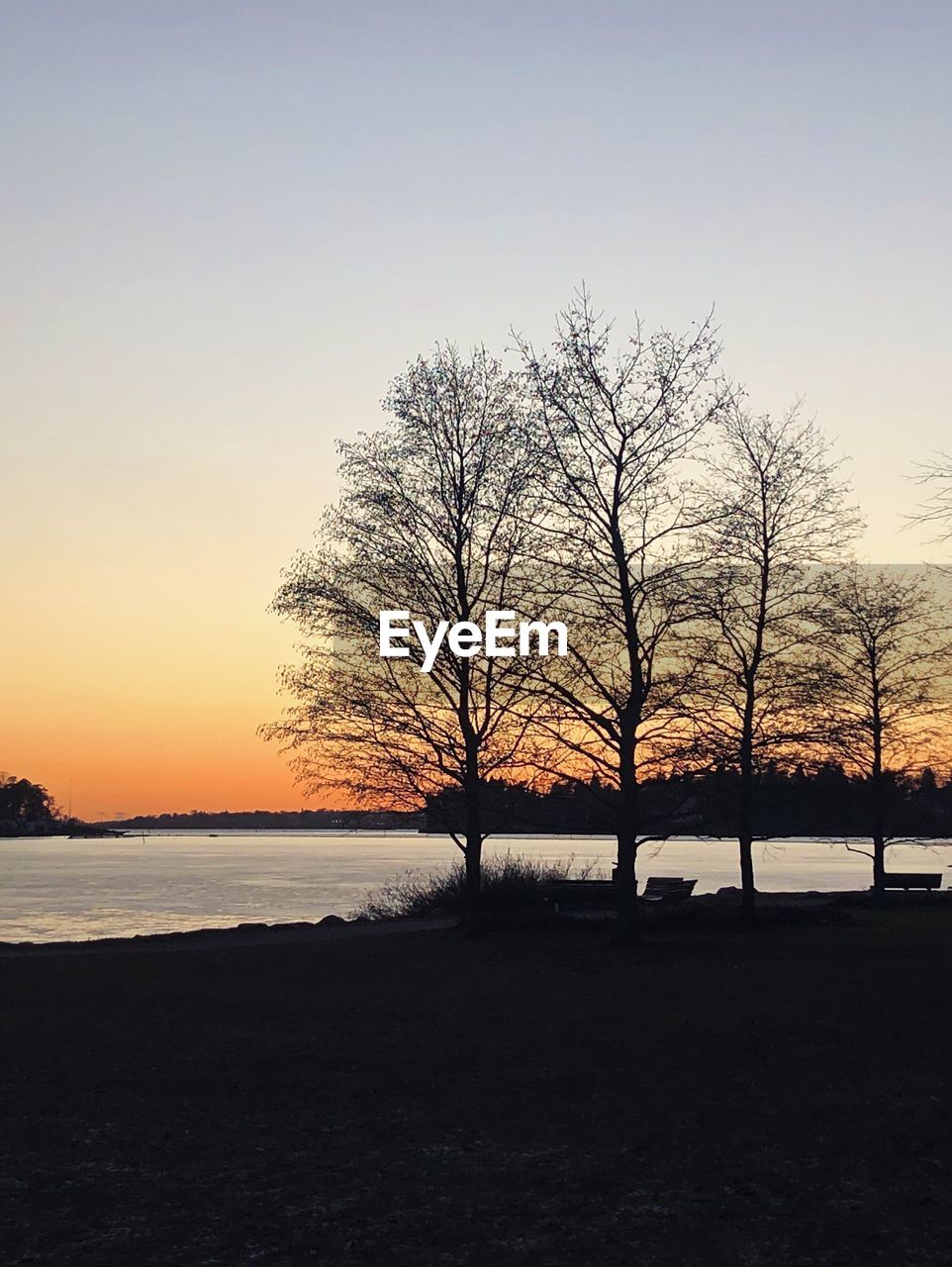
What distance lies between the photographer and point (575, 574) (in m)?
23.5

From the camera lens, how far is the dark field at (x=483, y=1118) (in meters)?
7.57

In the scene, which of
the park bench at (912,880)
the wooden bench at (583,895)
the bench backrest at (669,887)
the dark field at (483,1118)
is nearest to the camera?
the dark field at (483,1118)

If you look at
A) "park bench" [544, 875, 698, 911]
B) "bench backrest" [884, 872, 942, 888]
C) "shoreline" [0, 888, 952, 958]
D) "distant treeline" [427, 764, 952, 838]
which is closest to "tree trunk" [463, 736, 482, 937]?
"distant treeline" [427, 764, 952, 838]

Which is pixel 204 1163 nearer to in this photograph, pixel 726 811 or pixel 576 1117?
pixel 576 1117

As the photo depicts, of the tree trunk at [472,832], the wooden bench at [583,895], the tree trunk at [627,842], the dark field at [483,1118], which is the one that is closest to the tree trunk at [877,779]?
the wooden bench at [583,895]

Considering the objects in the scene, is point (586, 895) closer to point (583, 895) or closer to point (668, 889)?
point (583, 895)

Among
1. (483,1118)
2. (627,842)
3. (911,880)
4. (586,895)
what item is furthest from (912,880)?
(483,1118)

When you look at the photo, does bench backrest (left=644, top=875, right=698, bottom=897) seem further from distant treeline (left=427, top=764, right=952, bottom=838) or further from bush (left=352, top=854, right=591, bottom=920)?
distant treeline (left=427, top=764, right=952, bottom=838)

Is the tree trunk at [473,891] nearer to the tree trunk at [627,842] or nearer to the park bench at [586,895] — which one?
the tree trunk at [627,842]

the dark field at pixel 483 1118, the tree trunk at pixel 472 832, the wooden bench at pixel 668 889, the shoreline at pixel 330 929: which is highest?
the tree trunk at pixel 472 832

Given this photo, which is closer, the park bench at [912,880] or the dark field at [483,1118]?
the dark field at [483,1118]

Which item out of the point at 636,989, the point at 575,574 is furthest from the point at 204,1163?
the point at 575,574

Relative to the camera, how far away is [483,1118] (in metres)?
10.7

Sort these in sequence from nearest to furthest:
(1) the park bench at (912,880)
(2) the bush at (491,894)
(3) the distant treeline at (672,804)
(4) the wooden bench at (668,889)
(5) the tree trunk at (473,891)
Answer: (3) the distant treeline at (672,804), (5) the tree trunk at (473,891), (2) the bush at (491,894), (4) the wooden bench at (668,889), (1) the park bench at (912,880)
